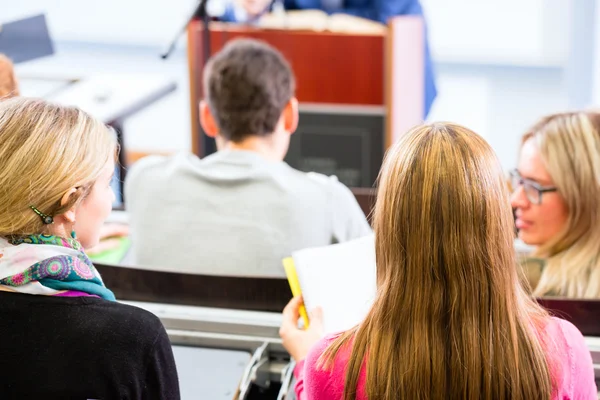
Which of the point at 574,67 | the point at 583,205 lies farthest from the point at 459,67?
the point at 583,205

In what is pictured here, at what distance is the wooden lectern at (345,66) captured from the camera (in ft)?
9.77

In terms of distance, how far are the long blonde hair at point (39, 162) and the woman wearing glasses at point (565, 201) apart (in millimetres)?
895

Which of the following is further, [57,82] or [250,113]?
[57,82]

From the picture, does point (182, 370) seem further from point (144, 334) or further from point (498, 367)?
point (498, 367)

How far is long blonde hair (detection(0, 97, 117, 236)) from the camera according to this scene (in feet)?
3.76

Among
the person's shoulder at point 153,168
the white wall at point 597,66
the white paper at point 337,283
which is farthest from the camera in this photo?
the white wall at point 597,66

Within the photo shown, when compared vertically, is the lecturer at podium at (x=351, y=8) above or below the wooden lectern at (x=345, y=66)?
above

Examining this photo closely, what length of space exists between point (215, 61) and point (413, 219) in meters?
1.18

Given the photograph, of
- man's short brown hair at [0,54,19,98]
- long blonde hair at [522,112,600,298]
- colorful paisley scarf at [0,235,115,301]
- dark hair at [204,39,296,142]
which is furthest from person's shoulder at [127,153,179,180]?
long blonde hair at [522,112,600,298]

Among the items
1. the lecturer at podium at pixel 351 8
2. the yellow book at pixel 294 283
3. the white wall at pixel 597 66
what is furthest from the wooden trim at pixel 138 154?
the yellow book at pixel 294 283

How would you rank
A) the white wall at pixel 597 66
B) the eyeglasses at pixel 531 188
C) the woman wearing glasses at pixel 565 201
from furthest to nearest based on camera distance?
the white wall at pixel 597 66 → the eyeglasses at pixel 531 188 → the woman wearing glasses at pixel 565 201

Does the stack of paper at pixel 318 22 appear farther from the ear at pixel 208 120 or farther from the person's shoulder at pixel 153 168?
the person's shoulder at pixel 153 168

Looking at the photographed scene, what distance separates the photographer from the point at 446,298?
1.10m

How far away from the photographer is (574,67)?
4.39 metres
